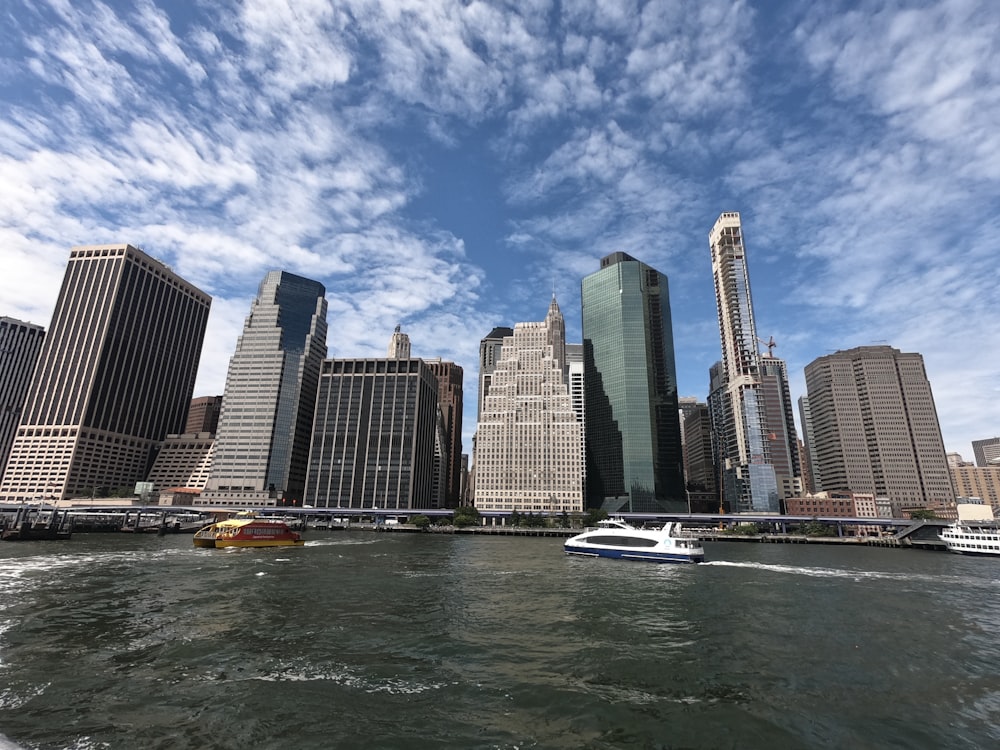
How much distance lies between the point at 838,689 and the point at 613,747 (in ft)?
45.2

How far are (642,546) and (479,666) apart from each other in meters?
66.5

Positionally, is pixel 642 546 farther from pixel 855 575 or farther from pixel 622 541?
pixel 855 575

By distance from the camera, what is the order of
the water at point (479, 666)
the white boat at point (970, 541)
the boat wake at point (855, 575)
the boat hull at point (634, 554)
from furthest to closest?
1. the white boat at point (970, 541)
2. the boat hull at point (634, 554)
3. the boat wake at point (855, 575)
4. the water at point (479, 666)

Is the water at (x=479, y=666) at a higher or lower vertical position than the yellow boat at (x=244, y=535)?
lower

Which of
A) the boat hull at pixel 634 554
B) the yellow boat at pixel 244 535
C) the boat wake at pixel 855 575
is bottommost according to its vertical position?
the boat wake at pixel 855 575

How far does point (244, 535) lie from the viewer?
300 ft

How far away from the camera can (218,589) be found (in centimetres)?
4450

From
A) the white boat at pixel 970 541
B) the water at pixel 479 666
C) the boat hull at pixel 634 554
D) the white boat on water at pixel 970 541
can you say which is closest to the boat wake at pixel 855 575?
the boat hull at pixel 634 554

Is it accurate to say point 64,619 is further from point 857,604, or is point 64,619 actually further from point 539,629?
point 857,604

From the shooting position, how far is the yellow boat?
90.2 m

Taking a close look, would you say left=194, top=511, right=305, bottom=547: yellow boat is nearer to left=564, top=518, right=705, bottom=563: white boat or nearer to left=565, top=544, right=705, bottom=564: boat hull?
left=565, top=544, right=705, bottom=564: boat hull

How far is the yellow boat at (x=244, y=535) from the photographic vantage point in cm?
9017

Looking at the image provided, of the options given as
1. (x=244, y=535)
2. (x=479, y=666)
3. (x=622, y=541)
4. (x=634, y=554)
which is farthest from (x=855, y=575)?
(x=244, y=535)

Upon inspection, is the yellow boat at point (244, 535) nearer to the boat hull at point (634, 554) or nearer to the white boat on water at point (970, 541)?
the boat hull at point (634, 554)
